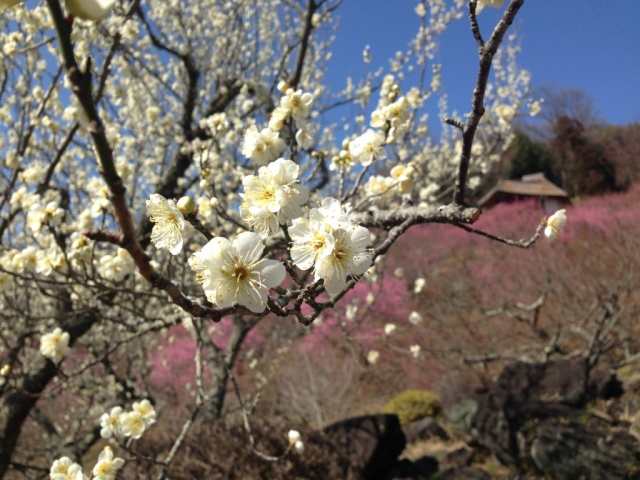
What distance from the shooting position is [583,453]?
4387 mm

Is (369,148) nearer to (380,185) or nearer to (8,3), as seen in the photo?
(380,185)

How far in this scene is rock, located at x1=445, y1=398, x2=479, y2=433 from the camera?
6223 mm

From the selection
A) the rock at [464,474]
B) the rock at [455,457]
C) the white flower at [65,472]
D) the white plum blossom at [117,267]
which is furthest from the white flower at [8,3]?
the rock at [455,457]

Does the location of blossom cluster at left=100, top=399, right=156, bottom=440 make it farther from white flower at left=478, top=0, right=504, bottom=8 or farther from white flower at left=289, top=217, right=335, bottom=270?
white flower at left=478, top=0, right=504, bottom=8

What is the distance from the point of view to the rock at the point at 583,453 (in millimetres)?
4246

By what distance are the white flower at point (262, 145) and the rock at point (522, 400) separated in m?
5.04

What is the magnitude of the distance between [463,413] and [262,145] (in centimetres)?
608

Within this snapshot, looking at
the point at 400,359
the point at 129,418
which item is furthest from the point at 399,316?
the point at 129,418

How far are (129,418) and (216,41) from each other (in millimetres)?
5428

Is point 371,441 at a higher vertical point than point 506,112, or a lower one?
lower

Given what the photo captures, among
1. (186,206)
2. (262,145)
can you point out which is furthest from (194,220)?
(262,145)

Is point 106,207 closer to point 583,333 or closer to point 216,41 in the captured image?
point 216,41

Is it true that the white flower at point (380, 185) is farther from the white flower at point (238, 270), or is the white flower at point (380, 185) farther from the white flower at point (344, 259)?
the white flower at point (238, 270)

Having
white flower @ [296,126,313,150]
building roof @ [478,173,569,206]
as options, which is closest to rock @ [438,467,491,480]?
white flower @ [296,126,313,150]
